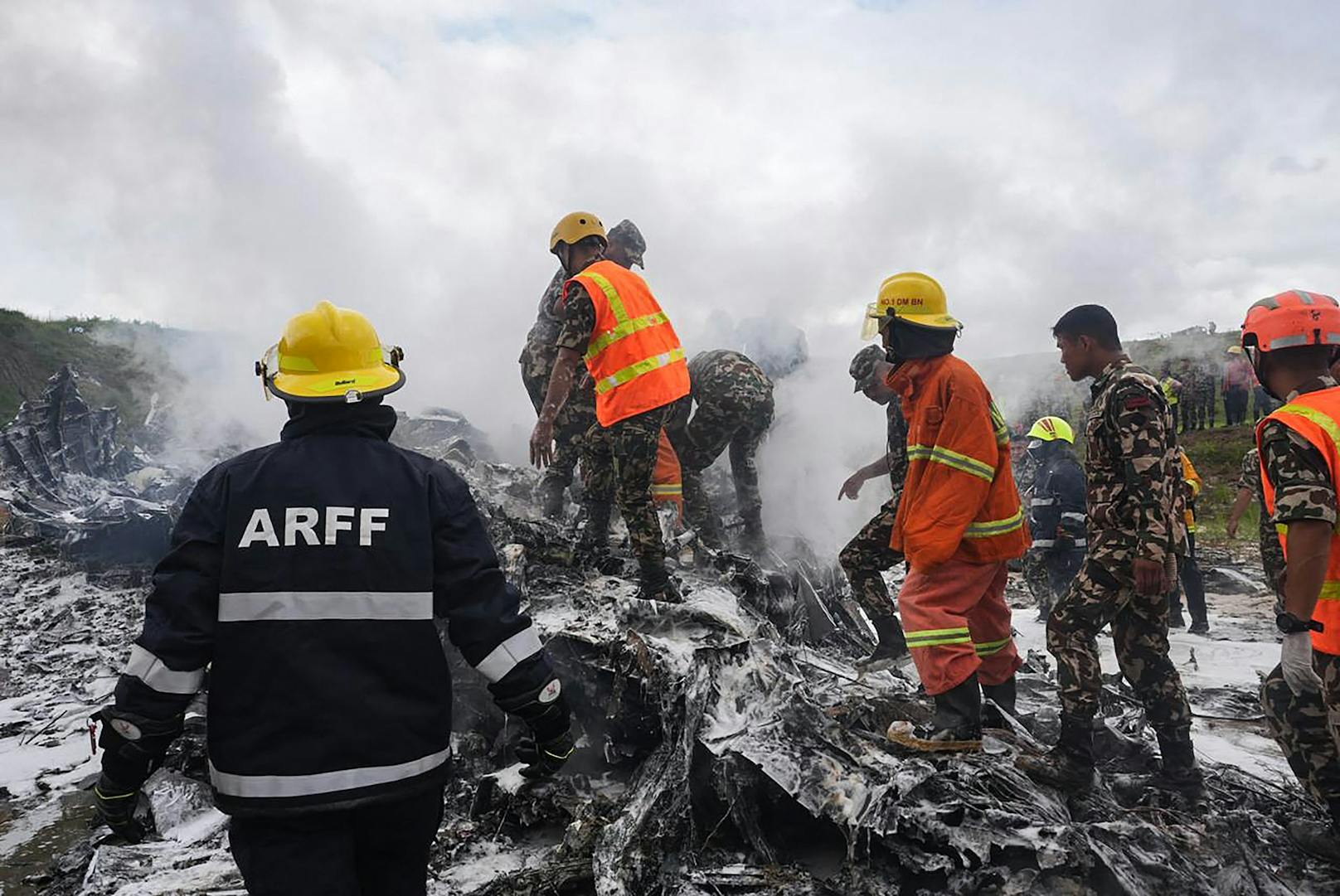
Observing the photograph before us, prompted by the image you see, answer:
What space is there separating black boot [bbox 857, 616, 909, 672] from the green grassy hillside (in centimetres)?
1344

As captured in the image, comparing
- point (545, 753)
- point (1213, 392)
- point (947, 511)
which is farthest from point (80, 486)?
point (1213, 392)

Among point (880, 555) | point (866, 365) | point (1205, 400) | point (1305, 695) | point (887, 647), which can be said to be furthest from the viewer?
point (1205, 400)

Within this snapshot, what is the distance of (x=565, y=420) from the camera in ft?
15.5

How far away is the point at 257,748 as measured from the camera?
145 centimetres

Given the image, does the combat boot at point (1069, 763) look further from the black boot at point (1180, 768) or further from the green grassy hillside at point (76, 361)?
the green grassy hillside at point (76, 361)

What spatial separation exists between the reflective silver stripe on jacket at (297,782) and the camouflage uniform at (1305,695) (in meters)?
2.30

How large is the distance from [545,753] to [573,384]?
3.17 meters

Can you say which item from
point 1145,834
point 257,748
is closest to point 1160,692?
point 1145,834

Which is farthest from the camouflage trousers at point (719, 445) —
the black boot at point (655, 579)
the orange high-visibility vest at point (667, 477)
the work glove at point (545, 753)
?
the work glove at point (545, 753)

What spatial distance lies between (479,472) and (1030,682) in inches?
155

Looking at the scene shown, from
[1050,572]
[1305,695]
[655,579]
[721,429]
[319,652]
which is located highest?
[721,429]

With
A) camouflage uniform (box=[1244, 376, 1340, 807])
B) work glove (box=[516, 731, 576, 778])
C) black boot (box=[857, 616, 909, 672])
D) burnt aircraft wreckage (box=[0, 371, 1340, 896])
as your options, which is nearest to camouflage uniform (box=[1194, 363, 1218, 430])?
burnt aircraft wreckage (box=[0, 371, 1340, 896])

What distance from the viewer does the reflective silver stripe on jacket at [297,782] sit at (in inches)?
56.5

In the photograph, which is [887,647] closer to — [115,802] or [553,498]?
[553,498]
